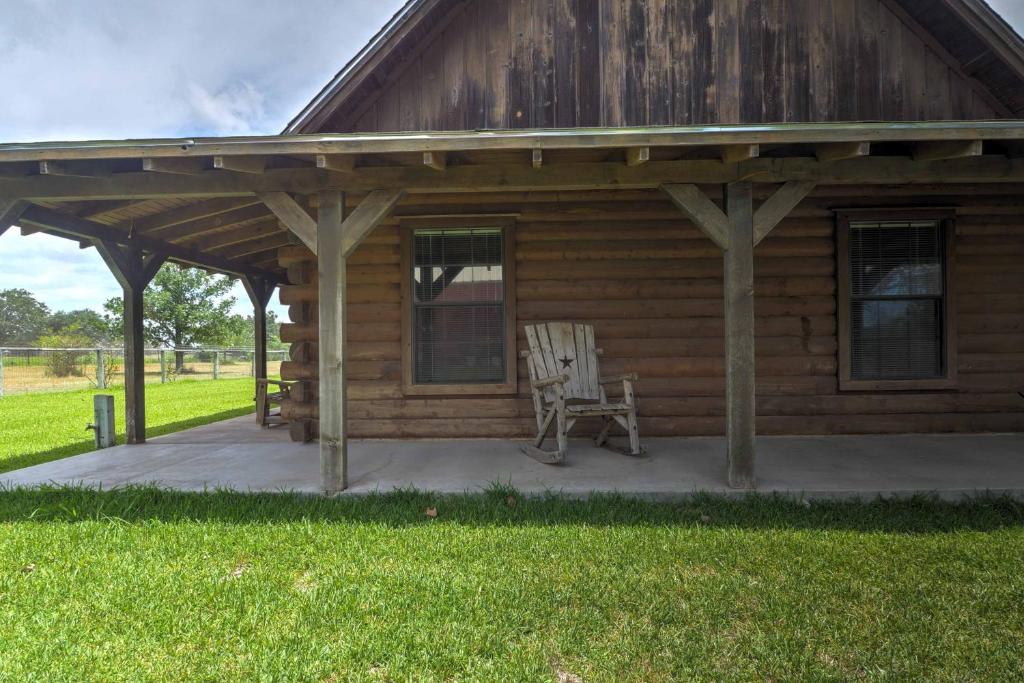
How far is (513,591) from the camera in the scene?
2256mm

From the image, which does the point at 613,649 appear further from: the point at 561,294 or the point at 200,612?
the point at 561,294

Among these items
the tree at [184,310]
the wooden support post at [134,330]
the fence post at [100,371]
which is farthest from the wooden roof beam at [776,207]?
the tree at [184,310]

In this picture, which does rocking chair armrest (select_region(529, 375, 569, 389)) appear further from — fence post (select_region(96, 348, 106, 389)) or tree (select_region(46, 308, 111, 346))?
tree (select_region(46, 308, 111, 346))

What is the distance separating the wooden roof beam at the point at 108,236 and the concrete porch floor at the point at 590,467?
1.87 m

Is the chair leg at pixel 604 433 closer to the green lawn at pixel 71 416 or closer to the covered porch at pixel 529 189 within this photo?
the covered porch at pixel 529 189

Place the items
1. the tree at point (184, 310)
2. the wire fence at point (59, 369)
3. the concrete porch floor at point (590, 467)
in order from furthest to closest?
1. the tree at point (184, 310)
2. the wire fence at point (59, 369)
3. the concrete porch floor at point (590, 467)

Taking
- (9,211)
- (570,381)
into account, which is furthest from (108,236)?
(570,381)

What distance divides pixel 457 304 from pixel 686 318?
2.12 m

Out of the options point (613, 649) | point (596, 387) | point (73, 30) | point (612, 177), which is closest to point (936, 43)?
point (612, 177)

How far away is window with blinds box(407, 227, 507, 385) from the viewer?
5156 mm

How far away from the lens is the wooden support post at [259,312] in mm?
8453

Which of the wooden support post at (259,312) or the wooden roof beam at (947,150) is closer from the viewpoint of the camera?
the wooden roof beam at (947,150)

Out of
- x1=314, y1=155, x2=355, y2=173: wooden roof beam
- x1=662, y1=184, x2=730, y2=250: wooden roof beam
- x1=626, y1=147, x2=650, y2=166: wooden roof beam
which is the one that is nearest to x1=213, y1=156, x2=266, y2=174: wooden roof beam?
x1=314, y1=155, x2=355, y2=173: wooden roof beam

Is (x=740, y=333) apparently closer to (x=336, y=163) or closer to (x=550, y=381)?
(x=550, y=381)
